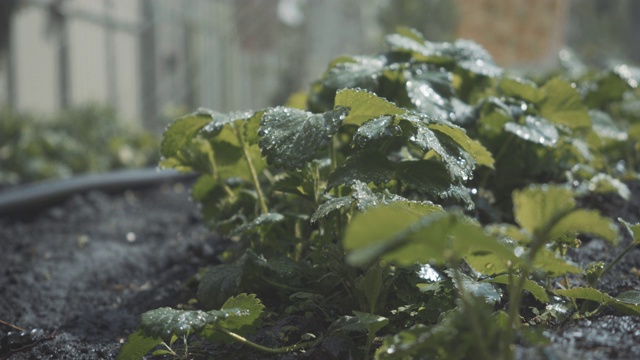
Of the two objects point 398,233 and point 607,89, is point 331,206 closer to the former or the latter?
point 398,233

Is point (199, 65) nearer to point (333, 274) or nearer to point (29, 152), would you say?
point (29, 152)

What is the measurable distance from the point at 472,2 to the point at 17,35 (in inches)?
164

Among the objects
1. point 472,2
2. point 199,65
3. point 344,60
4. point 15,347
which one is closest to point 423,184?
point 344,60

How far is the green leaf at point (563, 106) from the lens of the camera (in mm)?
1979

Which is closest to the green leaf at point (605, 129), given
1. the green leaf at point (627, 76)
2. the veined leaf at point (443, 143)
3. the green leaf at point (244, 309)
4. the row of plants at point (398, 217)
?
the row of plants at point (398, 217)

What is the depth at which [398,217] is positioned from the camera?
854 millimetres

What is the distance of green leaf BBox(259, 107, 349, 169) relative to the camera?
1344 millimetres

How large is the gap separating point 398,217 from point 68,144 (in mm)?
4007

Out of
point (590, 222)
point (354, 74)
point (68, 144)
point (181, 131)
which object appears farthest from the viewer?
point (68, 144)

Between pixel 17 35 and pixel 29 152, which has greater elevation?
pixel 17 35

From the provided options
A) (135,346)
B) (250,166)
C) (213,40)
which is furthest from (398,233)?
(213,40)

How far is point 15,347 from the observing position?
Answer: 5.22ft

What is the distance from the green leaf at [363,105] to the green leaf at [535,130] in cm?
51

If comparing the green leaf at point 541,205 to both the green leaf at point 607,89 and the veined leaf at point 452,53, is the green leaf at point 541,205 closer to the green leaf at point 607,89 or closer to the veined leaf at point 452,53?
the veined leaf at point 452,53
